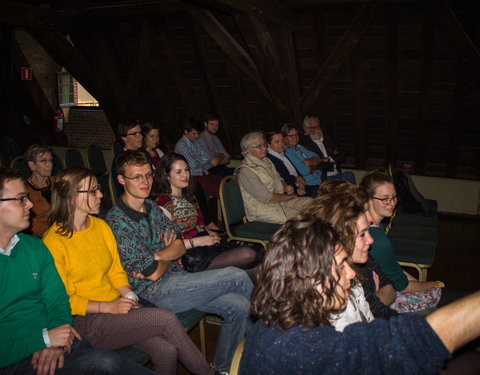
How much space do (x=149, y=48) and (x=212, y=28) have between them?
4.41 ft

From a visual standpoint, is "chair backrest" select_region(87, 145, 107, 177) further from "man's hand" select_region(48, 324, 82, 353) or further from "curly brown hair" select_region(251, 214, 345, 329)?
"curly brown hair" select_region(251, 214, 345, 329)

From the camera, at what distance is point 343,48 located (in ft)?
18.1

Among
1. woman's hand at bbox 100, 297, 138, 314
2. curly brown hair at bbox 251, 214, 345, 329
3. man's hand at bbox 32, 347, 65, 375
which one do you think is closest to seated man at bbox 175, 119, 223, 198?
woman's hand at bbox 100, 297, 138, 314

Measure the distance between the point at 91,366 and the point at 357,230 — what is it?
1310 millimetres

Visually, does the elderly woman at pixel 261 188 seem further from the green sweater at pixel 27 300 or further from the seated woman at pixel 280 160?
the green sweater at pixel 27 300

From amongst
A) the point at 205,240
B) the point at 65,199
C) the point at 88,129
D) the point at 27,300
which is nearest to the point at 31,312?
the point at 27,300

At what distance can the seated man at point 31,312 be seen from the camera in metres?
1.88

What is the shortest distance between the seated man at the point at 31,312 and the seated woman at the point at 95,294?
10 centimetres

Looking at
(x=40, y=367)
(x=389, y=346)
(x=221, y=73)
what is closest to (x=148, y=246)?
(x=40, y=367)

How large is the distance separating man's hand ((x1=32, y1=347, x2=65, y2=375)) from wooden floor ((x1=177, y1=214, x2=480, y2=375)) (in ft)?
3.69

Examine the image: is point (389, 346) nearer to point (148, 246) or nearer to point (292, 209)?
point (148, 246)

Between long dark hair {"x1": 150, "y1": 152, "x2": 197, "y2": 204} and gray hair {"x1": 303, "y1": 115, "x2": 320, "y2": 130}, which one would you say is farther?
gray hair {"x1": 303, "y1": 115, "x2": 320, "y2": 130}

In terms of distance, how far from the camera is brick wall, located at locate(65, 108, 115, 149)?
901 centimetres

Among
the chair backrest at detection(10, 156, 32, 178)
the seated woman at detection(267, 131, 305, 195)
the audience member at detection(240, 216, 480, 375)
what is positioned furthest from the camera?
the seated woman at detection(267, 131, 305, 195)
